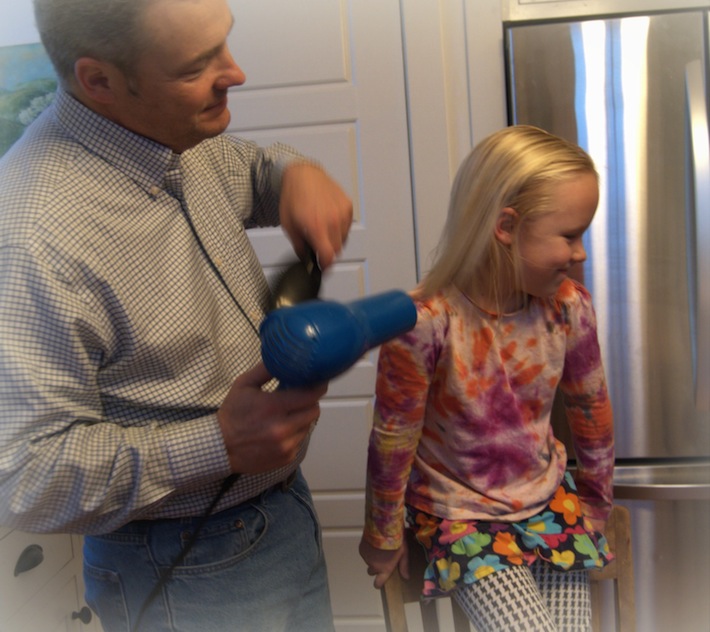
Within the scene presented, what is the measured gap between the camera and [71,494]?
2.72 feet

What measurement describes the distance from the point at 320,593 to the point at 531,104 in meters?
1.14

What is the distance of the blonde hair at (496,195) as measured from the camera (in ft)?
4.10

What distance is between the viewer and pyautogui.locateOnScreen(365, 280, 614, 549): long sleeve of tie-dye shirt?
4.11 feet

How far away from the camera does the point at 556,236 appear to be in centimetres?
125

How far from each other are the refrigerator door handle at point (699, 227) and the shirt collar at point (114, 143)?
3.98 ft

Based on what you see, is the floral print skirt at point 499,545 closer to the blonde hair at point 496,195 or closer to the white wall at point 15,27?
the blonde hair at point 496,195

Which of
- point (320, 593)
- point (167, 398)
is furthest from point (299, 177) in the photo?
point (320, 593)

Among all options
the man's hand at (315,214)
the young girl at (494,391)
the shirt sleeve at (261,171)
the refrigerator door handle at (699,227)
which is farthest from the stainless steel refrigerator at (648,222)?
the man's hand at (315,214)

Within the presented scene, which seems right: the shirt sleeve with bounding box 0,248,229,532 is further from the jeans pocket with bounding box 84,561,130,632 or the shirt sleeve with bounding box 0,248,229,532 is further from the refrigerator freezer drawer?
the refrigerator freezer drawer

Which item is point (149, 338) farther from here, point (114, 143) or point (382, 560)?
point (382, 560)

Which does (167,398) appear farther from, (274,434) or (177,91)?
(177,91)

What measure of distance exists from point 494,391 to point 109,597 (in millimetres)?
594

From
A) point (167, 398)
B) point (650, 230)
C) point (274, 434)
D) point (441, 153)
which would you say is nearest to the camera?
point (274, 434)

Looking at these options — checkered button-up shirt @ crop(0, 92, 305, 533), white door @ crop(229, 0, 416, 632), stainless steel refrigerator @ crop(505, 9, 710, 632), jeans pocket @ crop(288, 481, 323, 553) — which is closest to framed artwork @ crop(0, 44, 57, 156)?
white door @ crop(229, 0, 416, 632)
